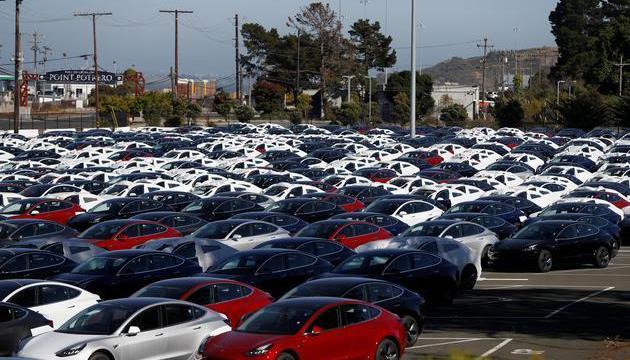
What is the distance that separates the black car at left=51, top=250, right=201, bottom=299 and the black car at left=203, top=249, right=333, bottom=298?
0.68 meters

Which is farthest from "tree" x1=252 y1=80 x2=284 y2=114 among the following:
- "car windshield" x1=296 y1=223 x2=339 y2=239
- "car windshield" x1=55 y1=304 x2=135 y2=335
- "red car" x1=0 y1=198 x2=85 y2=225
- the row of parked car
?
"car windshield" x1=55 y1=304 x2=135 y2=335

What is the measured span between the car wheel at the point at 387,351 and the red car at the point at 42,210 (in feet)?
57.3

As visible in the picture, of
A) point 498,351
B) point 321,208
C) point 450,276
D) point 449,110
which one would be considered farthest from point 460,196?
point 449,110

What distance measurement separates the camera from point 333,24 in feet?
379

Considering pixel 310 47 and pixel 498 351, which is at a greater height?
pixel 310 47

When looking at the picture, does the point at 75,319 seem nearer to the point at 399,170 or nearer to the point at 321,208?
the point at 321,208

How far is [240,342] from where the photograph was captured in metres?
13.6

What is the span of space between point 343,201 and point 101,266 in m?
12.7

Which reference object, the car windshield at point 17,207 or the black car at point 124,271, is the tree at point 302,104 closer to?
the car windshield at point 17,207

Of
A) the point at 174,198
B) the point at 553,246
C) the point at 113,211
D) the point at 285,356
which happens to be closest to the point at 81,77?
the point at 174,198

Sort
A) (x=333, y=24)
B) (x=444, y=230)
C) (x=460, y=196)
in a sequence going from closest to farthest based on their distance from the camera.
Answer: (x=444, y=230) < (x=460, y=196) < (x=333, y=24)

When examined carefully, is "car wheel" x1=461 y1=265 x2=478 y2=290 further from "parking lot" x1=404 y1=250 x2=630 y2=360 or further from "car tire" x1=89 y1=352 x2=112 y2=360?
"car tire" x1=89 y1=352 x2=112 y2=360

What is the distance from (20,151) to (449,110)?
49.5 m

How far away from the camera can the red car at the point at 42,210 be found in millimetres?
29891
